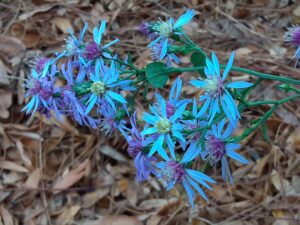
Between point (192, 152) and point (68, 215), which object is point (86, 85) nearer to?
point (192, 152)

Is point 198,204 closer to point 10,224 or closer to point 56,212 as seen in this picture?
point 56,212

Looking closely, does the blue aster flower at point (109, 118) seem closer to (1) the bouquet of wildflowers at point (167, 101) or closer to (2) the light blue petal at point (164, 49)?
(1) the bouquet of wildflowers at point (167, 101)

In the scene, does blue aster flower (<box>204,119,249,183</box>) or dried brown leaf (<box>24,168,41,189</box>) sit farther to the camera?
dried brown leaf (<box>24,168,41,189</box>)

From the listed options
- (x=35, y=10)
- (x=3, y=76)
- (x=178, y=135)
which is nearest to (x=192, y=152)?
(x=178, y=135)

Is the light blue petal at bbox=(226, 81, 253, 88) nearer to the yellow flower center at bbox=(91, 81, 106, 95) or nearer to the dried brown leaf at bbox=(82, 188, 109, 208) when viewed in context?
the yellow flower center at bbox=(91, 81, 106, 95)

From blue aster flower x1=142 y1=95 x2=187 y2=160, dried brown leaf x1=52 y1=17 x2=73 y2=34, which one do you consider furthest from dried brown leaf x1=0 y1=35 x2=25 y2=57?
blue aster flower x1=142 y1=95 x2=187 y2=160

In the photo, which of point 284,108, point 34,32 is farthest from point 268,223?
point 34,32

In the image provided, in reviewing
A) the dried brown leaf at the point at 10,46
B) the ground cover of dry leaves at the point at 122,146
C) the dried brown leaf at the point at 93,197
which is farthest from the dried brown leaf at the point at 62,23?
the dried brown leaf at the point at 93,197
